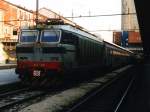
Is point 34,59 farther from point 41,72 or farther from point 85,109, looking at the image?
point 85,109

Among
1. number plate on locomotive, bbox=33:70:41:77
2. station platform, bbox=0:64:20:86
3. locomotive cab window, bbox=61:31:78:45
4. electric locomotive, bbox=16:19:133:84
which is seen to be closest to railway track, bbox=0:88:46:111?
number plate on locomotive, bbox=33:70:41:77

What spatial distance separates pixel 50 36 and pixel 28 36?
1104mm

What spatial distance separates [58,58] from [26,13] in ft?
215

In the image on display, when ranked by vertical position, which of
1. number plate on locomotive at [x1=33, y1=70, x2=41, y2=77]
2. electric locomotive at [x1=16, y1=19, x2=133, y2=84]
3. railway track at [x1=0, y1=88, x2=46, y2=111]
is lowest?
railway track at [x1=0, y1=88, x2=46, y2=111]

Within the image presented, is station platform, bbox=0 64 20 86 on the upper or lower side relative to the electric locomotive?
lower

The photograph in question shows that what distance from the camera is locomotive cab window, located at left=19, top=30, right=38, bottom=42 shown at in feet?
60.5

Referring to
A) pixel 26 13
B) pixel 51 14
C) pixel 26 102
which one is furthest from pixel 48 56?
pixel 51 14

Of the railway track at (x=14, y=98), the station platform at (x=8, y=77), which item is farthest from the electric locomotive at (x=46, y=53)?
the station platform at (x=8, y=77)

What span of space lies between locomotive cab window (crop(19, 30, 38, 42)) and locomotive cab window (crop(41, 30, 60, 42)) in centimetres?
39

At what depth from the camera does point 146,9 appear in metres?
22.9

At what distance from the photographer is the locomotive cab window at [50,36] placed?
18.0m

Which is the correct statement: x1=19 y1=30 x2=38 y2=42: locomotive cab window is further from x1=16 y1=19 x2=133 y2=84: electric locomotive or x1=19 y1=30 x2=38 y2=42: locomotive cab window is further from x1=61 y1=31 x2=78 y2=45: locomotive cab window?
x1=61 y1=31 x2=78 y2=45: locomotive cab window

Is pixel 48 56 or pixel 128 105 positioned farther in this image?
pixel 48 56

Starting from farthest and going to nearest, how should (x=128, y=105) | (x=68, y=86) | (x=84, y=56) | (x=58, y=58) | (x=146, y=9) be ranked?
1. (x=146, y=9)
2. (x=84, y=56)
3. (x=68, y=86)
4. (x=58, y=58)
5. (x=128, y=105)
